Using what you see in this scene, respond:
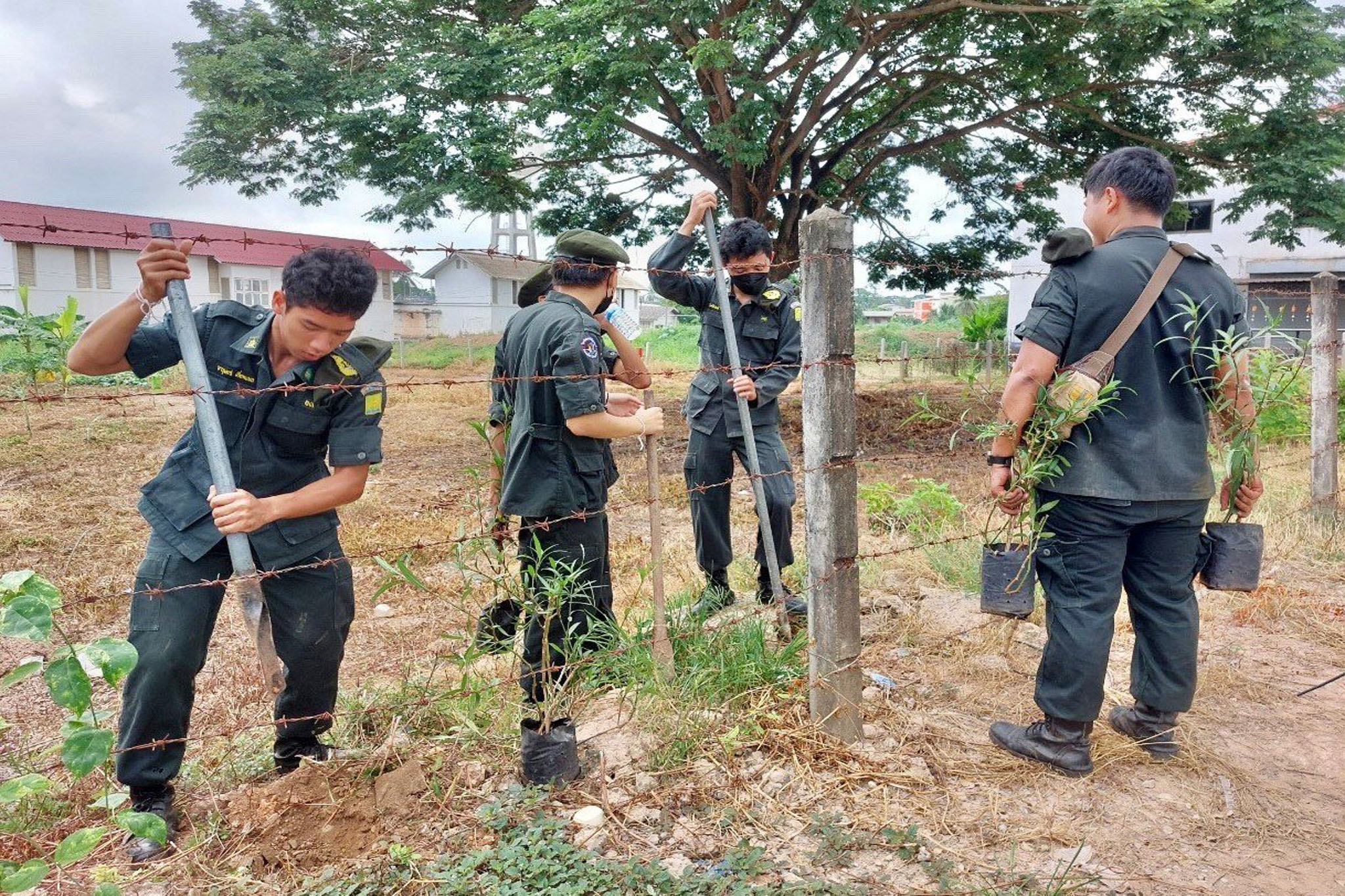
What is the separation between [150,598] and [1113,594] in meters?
2.71

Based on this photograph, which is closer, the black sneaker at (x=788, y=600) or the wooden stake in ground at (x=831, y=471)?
the wooden stake in ground at (x=831, y=471)

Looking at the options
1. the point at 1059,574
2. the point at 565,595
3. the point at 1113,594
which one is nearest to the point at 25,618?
the point at 565,595

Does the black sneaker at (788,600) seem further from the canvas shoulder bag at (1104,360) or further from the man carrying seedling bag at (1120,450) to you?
the canvas shoulder bag at (1104,360)

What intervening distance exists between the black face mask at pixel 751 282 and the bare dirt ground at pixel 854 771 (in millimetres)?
1225

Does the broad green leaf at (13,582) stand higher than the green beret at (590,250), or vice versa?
the green beret at (590,250)

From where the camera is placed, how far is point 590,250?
2.99m

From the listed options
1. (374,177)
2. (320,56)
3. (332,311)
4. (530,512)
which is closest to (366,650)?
(530,512)

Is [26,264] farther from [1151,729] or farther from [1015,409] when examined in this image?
[1151,729]

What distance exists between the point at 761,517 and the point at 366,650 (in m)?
1.93

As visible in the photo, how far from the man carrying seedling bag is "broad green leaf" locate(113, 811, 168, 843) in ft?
7.53

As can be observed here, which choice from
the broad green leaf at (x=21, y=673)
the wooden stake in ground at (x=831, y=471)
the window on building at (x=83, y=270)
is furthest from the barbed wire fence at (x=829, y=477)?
the window on building at (x=83, y=270)

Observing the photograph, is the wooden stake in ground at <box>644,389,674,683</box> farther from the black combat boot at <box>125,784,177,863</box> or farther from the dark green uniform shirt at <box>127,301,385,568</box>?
the black combat boot at <box>125,784,177,863</box>

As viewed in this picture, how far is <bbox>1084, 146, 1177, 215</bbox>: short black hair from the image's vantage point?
255 cm

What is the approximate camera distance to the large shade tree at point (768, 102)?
8727mm
